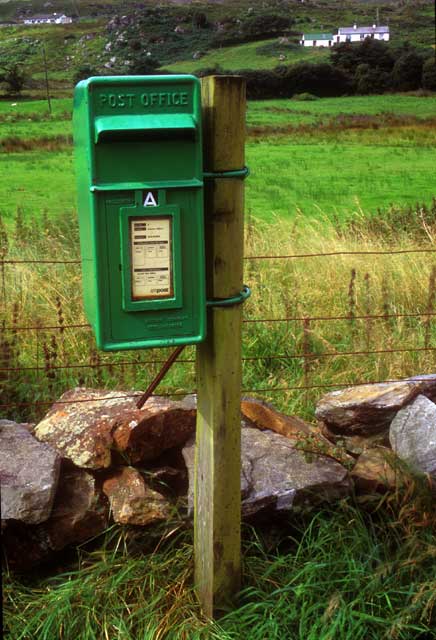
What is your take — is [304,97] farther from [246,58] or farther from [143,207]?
[143,207]

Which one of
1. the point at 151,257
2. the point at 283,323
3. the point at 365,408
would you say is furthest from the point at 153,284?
the point at 283,323

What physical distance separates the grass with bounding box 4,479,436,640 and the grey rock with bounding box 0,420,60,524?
233 mm

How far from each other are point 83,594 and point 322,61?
27.9ft

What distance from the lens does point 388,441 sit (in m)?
3.45

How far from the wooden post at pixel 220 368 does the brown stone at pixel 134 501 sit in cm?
28

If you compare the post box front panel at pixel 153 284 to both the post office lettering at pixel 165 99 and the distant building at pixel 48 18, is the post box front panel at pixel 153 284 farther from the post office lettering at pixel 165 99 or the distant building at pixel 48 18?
the distant building at pixel 48 18

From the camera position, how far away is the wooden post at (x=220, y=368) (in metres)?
2.33

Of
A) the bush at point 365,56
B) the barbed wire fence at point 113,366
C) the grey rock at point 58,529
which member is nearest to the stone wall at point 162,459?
the grey rock at point 58,529

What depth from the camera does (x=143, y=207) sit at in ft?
7.24

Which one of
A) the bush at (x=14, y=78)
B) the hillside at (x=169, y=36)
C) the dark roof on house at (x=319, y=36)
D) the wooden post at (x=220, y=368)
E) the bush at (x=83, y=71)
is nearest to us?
the wooden post at (x=220, y=368)

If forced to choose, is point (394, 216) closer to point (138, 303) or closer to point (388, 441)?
point (388, 441)

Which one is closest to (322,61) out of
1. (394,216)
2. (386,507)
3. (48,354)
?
(394,216)

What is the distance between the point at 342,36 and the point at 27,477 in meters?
8.39

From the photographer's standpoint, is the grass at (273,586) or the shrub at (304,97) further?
the shrub at (304,97)
